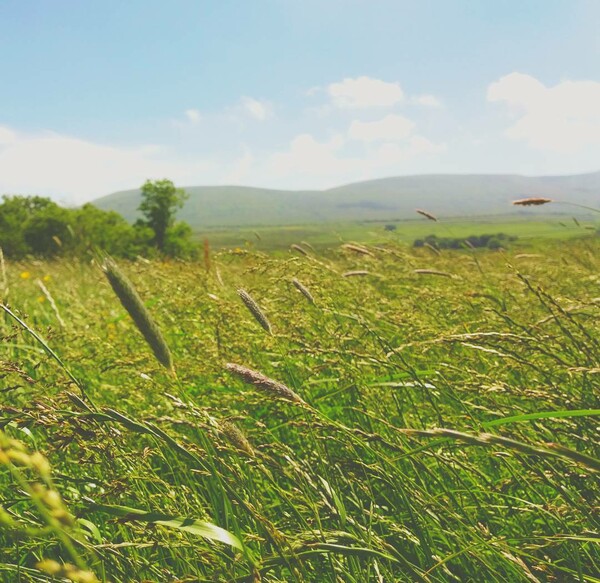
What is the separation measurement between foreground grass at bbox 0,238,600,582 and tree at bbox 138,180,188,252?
209ft

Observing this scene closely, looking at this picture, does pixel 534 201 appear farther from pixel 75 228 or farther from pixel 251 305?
pixel 75 228

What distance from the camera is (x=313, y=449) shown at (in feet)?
6.31

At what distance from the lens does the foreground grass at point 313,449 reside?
3.51ft

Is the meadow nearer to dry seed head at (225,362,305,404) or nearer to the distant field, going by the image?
the distant field

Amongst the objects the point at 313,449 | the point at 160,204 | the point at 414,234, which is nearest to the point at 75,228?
the point at 160,204

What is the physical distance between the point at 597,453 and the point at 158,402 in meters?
1.90

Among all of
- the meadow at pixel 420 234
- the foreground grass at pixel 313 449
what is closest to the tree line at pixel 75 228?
the meadow at pixel 420 234

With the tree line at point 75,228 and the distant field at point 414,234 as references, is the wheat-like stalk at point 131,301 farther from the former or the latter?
the tree line at point 75,228

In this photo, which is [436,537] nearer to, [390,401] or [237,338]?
[390,401]

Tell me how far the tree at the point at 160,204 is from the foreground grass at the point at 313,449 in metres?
63.8

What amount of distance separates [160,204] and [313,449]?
67738 millimetres

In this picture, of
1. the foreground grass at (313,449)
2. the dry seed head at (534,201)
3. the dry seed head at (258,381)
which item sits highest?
the dry seed head at (534,201)

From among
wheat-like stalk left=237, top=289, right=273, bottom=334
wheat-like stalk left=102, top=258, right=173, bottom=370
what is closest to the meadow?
wheat-like stalk left=237, top=289, right=273, bottom=334

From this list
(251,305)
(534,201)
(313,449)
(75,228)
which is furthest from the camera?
(75,228)
